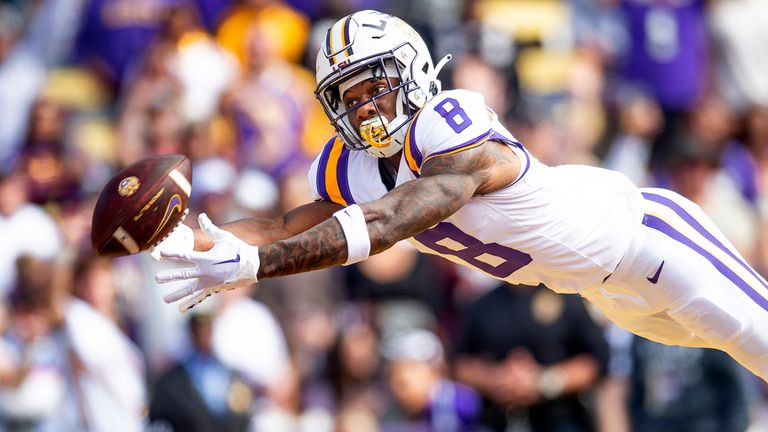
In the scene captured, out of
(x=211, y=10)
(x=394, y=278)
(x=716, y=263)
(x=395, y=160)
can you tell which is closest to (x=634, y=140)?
(x=394, y=278)

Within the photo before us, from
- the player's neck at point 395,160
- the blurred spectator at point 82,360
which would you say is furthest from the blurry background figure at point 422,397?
the player's neck at point 395,160

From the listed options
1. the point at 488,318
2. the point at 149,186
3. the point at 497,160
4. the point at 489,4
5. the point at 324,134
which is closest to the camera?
the point at 149,186

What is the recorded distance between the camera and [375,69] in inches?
229

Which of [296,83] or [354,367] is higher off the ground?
[296,83]

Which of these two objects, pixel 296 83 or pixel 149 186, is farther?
pixel 296 83

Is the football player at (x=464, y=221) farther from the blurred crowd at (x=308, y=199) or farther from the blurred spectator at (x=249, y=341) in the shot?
the blurred spectator at (x=249, y=341)

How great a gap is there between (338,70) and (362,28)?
0.21 meters

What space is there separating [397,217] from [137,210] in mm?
946

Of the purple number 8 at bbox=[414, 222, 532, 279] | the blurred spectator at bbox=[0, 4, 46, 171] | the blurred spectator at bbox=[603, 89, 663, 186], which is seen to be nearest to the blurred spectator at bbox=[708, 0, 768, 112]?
the blurred spectator at bbox=[603, 89, 663, 186]

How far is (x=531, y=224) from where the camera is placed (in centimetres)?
584

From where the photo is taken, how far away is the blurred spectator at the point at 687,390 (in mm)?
8312

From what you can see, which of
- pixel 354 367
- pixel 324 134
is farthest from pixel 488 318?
pixel 324 134

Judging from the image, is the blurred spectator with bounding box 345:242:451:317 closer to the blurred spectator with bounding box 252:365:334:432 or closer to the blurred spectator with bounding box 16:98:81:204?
the blurred spectator with bounding box 252:365:334:432

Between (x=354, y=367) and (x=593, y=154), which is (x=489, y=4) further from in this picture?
(x=354, y=367)
